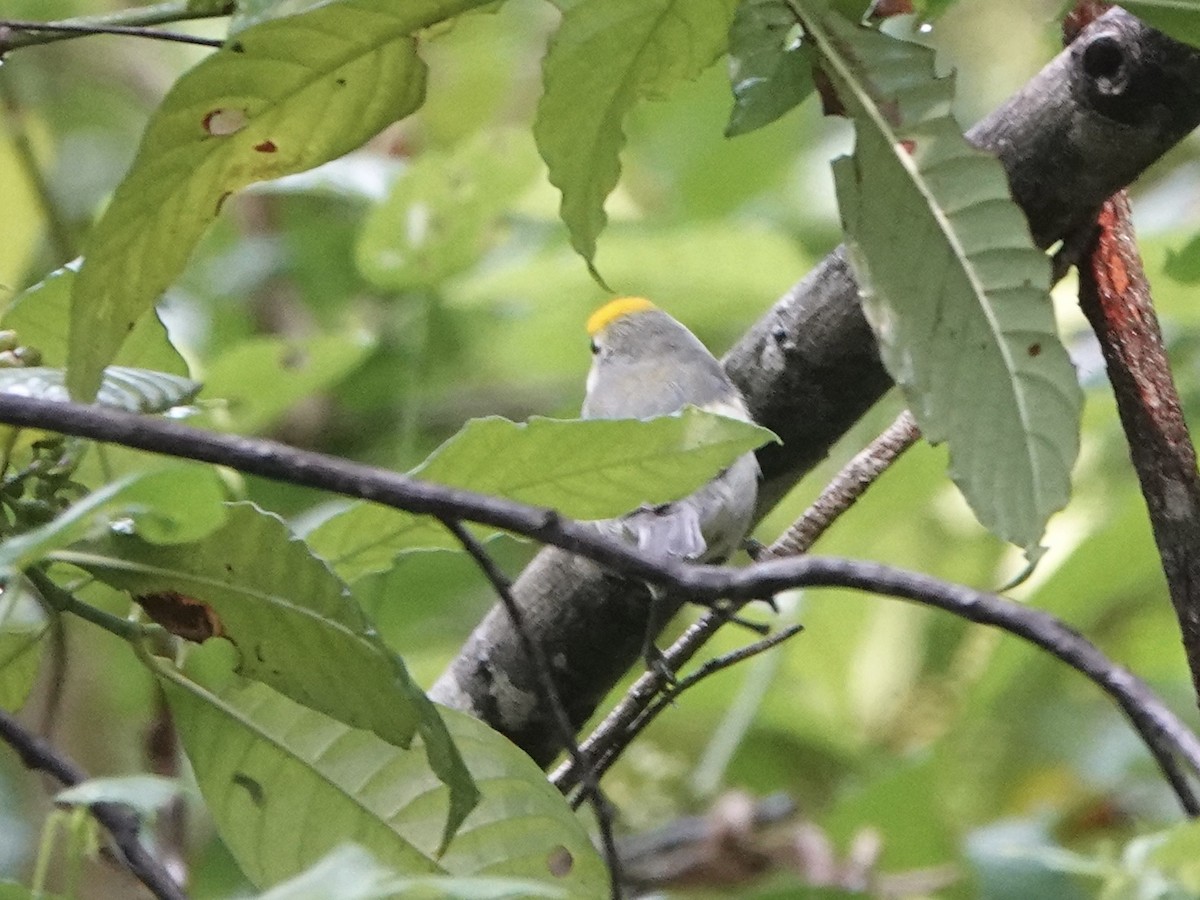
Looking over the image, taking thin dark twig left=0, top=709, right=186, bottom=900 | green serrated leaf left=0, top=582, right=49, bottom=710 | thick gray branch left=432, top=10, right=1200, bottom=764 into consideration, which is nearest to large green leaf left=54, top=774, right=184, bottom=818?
thin dark twig left=0, top=709, right=186, bottom=900

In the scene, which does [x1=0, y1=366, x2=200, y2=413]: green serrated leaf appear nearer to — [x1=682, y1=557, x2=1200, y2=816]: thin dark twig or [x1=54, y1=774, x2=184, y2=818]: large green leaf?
[x1=54, y1=774, x2=184, y2=818]: large green leaf

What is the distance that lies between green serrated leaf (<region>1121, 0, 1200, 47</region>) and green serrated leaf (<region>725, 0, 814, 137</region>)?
122mm

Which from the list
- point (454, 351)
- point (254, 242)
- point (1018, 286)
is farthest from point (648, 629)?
point (254, 242)

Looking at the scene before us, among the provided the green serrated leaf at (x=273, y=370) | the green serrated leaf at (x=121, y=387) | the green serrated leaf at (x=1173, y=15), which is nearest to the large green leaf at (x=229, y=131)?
the green serrated leaf at (x=121, y=387)

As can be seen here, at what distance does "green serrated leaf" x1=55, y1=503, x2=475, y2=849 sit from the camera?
46 centimetres

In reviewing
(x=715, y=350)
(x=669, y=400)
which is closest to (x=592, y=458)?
(x=669, y=400)

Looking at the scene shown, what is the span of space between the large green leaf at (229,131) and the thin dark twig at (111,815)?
12 cm

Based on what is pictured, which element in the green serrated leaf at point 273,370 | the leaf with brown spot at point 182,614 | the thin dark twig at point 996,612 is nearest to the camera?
the thin dark twig at point 996,612

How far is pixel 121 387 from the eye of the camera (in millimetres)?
533

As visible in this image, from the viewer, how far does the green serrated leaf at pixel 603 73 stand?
1.69ft

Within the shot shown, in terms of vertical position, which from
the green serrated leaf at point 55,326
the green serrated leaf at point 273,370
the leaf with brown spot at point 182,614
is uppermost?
the green serrated leaf at point 55,326

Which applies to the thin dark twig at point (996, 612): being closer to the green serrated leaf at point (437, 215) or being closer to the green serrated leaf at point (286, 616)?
the green serrated leaf at point (286, 616)

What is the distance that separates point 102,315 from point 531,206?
1108 millimetres

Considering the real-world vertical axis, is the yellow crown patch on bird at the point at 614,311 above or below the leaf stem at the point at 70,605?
below
